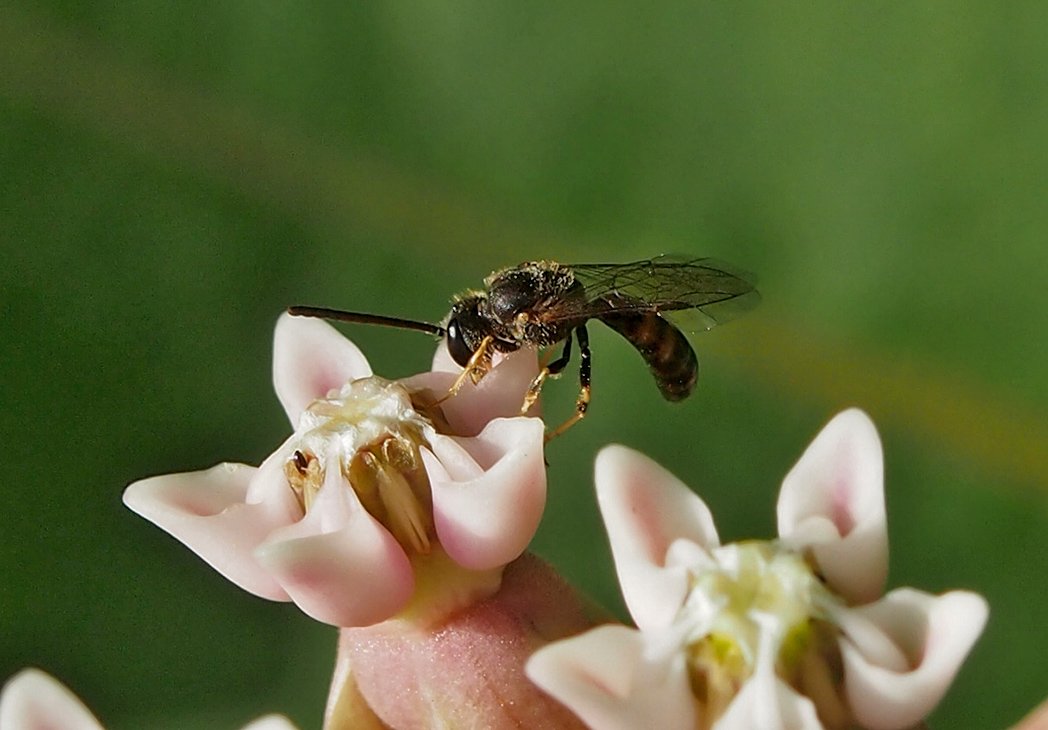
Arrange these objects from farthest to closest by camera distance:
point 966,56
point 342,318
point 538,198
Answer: point 538,198 → point 966,56 → point 342,318

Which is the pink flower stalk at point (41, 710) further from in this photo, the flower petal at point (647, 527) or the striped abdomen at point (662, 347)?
the striped abdomen at point (662, 347)

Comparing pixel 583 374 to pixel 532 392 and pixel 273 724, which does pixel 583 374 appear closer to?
pixel 532 392

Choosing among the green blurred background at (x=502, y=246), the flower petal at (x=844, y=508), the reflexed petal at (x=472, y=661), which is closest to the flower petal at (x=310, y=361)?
the reflexed petal at (x=472, y=661)

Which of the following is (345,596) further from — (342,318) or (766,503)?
(766,503)

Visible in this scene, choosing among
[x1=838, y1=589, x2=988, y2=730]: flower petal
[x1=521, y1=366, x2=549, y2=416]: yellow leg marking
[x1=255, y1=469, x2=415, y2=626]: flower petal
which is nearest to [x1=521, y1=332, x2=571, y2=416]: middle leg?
[x1=521, y1=366, x2=549, y2=416]: yellow leg marking

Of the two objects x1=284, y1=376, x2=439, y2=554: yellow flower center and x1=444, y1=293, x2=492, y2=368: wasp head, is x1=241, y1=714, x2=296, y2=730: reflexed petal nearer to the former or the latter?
x1=284, y1=376, x2=439, y2=554: yellow flower center

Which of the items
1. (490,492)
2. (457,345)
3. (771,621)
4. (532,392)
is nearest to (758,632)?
(771,621)

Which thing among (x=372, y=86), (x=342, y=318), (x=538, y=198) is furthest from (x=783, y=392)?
(x=342, y=318)
